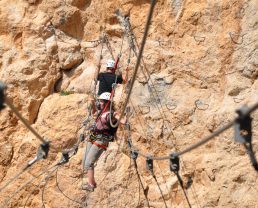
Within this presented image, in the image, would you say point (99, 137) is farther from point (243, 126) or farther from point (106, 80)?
point (243, 126)

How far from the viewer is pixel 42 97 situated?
781cm

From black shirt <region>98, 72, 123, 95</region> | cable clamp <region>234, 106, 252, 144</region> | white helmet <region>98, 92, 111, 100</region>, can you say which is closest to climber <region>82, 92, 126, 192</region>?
white helmet <region>98, 92, 111, 100</region>

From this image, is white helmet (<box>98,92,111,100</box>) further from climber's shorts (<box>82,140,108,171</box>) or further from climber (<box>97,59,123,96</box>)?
climber's shorts (<box>82,140,108,171</box>)

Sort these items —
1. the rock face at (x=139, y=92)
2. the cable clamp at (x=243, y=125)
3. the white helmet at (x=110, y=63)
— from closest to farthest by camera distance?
the cable clamp at (x=243, y=125), the rock face at (x=139, y=92), the white helmet at (x=110, y=63)

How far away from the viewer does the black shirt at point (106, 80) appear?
7371 mm

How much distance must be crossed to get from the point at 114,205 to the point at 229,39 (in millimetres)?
3189

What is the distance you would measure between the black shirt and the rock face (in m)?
0.23

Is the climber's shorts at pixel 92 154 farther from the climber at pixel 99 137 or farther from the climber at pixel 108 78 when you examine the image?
the climber at pixel 108 78

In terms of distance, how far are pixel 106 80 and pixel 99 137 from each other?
1.09 metres

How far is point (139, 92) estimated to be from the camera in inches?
287

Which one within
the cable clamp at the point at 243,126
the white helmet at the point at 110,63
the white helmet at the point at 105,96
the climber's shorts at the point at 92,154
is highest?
the cable clamp at the point at 243,126

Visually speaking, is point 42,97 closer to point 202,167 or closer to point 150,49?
point 150,49

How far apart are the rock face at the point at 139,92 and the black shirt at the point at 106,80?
0.76 ft

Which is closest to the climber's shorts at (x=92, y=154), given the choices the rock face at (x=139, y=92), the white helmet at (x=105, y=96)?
the rock face at (x=139, y=92)
